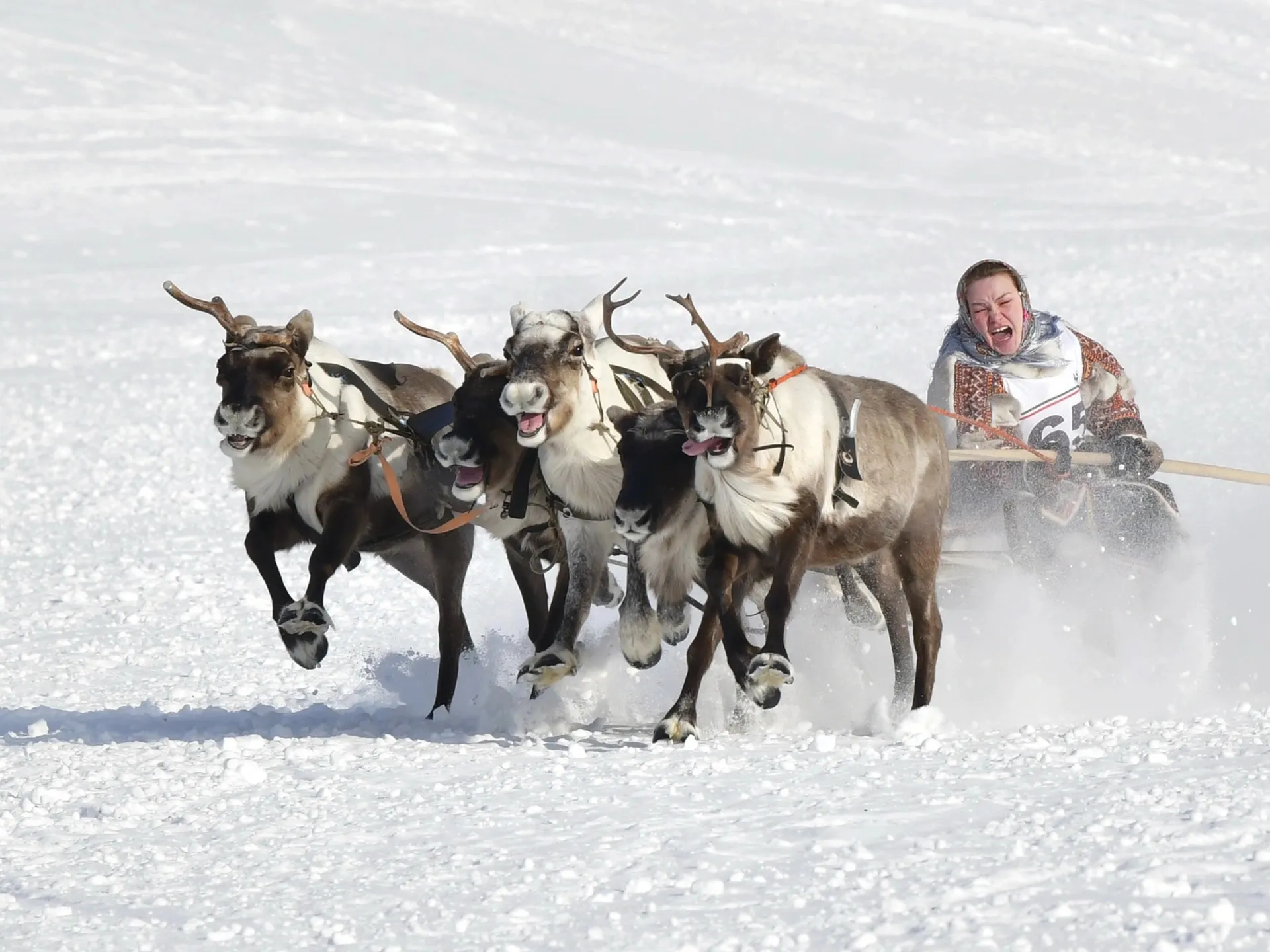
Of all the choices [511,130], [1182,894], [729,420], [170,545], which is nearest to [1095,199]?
[511,130]

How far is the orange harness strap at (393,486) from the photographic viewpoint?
7.38m

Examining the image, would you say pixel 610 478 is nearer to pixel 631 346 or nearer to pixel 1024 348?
pixel 631 346

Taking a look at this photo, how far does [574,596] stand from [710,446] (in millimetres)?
1069

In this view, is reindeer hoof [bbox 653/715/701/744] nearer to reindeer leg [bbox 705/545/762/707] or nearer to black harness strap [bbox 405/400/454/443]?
reindeer leg [bbox 705/545/762/707]

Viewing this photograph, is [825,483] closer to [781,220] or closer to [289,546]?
[289,546]

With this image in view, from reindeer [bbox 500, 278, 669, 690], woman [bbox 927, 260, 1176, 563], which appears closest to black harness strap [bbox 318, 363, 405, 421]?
reindeer [bbox 500, 278, 669, 690]

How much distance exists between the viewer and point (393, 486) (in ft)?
24.5

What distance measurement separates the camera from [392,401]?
7.96m

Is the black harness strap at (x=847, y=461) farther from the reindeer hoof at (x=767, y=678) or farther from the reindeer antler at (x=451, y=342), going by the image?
the reindeer antler at (x=451, y=342)

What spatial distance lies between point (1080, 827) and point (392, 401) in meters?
3.92

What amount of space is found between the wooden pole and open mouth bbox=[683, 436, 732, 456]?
5.43ft

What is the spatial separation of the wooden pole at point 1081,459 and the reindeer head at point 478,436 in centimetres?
184

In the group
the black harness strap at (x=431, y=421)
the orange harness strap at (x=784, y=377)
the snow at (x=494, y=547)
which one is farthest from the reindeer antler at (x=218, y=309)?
the orange harness strap at (x=784, y=377)

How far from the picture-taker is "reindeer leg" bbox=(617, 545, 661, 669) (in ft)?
23.2
